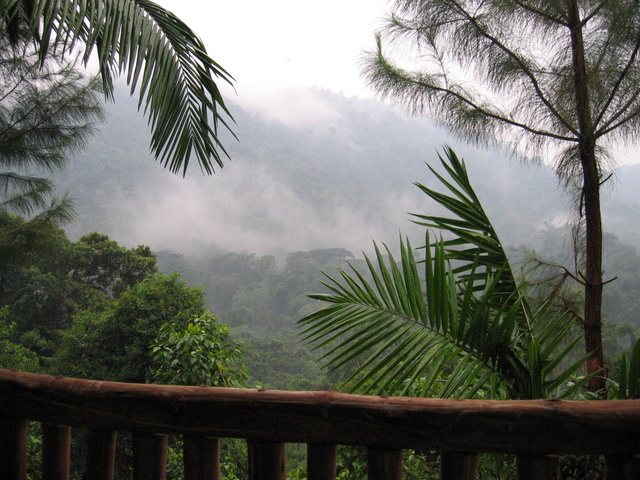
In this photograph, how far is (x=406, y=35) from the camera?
7.90 feet

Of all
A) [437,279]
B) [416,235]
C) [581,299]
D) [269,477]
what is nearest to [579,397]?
[437,279]

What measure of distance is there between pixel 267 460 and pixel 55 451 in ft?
0.96

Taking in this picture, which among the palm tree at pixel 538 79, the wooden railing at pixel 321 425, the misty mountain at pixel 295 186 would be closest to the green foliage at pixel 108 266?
the palm tree at pixel 538 79

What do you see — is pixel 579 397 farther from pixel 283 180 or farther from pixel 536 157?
pixel 283 180

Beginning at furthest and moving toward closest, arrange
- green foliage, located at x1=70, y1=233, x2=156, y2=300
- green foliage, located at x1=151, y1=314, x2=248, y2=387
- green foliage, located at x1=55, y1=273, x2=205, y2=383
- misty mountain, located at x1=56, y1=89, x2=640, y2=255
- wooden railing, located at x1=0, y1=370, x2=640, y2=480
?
misty mountain, located at x1=56, y1=89, x2=640, y2=255 → green foliage, located at x1=70, y1=233, x2=156, y2=300 → green foliage, located at x1=55, y1=273, x2=205, y2=383 → green foliage, located at x1=151, y1=314, x2=248, y2=387 → wooden railing, located at x1=0, y1=370, x2=640, y2=480

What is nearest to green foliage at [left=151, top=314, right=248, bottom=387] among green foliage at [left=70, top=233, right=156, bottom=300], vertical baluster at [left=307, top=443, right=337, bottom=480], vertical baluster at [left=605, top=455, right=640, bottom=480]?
vertical baluster at [left=307, top=443, right=337, bottom=480]

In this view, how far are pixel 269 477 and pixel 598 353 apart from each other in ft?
5.30

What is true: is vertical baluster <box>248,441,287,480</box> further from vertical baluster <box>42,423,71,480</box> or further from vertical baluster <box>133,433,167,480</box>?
vertical baluster <box>42,423,71,480</box>

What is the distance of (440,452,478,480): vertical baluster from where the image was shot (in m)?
0.44

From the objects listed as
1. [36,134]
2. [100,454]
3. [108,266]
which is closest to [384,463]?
[100,454]

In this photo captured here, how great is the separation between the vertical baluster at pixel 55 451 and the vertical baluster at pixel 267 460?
25cm

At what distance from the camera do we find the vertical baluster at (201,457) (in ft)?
1.64

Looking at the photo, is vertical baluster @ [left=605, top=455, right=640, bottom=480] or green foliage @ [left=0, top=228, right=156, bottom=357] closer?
vertical baluster @ [left=605, top=455, right=640, bottom=480]

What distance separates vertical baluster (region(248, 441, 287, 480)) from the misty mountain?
18.5 m
